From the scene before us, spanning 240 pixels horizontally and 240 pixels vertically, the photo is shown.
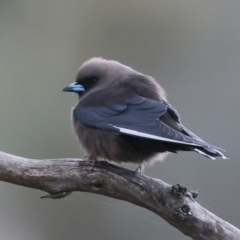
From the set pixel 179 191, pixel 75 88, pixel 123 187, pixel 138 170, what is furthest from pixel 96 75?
pixel 179 191

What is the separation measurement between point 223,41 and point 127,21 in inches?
46.1

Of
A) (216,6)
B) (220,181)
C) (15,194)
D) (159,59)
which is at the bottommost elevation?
(15,194)

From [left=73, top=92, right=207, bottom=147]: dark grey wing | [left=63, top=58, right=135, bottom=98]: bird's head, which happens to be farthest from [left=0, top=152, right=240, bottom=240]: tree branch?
[left=63, top=58, right=135, bottom=98]: bird's head

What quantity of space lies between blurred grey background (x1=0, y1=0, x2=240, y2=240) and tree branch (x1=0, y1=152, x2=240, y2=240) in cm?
198

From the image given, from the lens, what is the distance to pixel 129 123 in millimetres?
3123

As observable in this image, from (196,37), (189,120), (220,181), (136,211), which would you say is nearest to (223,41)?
(196,37)

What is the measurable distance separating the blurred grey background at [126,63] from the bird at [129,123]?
186 centimetres


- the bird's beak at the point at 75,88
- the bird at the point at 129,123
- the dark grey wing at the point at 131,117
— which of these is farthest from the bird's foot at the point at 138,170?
the bird's beak at the point at 75,88

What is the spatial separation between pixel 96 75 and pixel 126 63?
95.6 inches

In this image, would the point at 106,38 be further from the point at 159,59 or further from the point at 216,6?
the point at 216,6

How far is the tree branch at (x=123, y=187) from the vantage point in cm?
295

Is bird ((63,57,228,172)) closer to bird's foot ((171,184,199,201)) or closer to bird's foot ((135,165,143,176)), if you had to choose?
bird's foot ((135,165,143,176))

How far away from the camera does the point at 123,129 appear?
122 inches

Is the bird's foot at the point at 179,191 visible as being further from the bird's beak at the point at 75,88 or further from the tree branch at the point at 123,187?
the bird's beak at the point at 75,88
